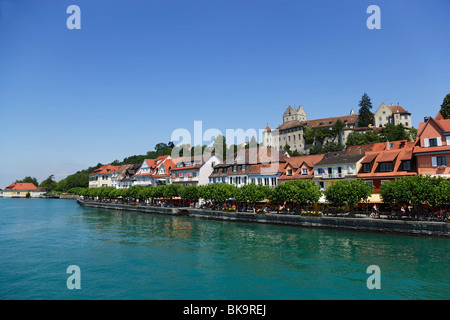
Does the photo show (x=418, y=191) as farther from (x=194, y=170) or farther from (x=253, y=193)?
(x=194, y=170)

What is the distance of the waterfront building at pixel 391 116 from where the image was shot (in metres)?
125

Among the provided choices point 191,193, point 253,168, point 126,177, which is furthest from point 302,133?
point 191,193

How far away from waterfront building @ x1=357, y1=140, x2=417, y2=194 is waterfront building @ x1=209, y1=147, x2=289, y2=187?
16857 mm

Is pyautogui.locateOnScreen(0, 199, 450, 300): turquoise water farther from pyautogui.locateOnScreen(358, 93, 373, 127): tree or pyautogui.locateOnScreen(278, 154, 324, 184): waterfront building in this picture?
pyautogui.locateOnScreen(358, 93, 373, 127): tree

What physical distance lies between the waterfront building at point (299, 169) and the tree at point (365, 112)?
75.0 meters

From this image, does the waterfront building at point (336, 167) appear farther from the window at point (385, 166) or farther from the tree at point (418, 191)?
the tree at point (418, 191)

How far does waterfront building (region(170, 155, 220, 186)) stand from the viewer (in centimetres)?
8319

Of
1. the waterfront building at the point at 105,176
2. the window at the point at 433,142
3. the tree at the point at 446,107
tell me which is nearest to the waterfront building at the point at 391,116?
the tree at the point at 446,107

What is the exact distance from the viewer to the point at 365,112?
430 ft

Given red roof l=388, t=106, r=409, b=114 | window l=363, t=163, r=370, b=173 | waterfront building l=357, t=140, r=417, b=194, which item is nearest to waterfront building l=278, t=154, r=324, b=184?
window l=363, t=163, r=370, b=173

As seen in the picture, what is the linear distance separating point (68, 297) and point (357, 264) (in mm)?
21690

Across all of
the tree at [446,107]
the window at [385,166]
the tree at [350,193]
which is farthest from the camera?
the tree at [446,107]

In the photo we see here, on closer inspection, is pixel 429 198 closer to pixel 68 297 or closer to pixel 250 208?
pixel 250 208
